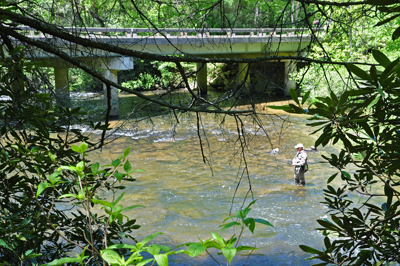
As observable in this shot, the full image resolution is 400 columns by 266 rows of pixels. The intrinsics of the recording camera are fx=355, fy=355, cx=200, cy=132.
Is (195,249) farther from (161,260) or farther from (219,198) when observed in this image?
(219,198)

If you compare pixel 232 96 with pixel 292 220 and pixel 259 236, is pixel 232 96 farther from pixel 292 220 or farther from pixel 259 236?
pixel 292 220

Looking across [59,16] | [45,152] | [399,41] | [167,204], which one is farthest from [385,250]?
[399,41]

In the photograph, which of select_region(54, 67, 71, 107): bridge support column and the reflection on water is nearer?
select_region(54, 67, 71, 107): bridge support column

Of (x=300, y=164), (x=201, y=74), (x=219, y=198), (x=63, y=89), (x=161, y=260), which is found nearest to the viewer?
(x=161, y=260)

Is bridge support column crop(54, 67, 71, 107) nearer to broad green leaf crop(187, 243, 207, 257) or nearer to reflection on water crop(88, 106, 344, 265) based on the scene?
reflection on water crop(88, 106, 344, 265)

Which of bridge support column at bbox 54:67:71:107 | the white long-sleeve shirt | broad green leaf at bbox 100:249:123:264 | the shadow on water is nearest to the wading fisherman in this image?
the white long-sleeve shirt

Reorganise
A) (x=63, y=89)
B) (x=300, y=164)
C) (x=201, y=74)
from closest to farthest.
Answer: (x=201, y=74)
(x=300, y=164)
(x=63, y=89)

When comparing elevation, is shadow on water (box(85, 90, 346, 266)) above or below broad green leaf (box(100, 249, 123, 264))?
below

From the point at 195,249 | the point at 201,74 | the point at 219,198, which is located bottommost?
the point at 219,198

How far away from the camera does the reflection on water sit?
672 centimetres

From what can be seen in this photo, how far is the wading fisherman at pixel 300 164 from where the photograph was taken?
9.01 m

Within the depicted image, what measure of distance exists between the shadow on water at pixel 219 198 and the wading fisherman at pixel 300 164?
0.21 m

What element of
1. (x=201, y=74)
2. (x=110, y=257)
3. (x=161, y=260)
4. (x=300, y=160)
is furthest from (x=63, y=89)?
(x=161, y=260)

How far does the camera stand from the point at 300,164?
898 centimetres
